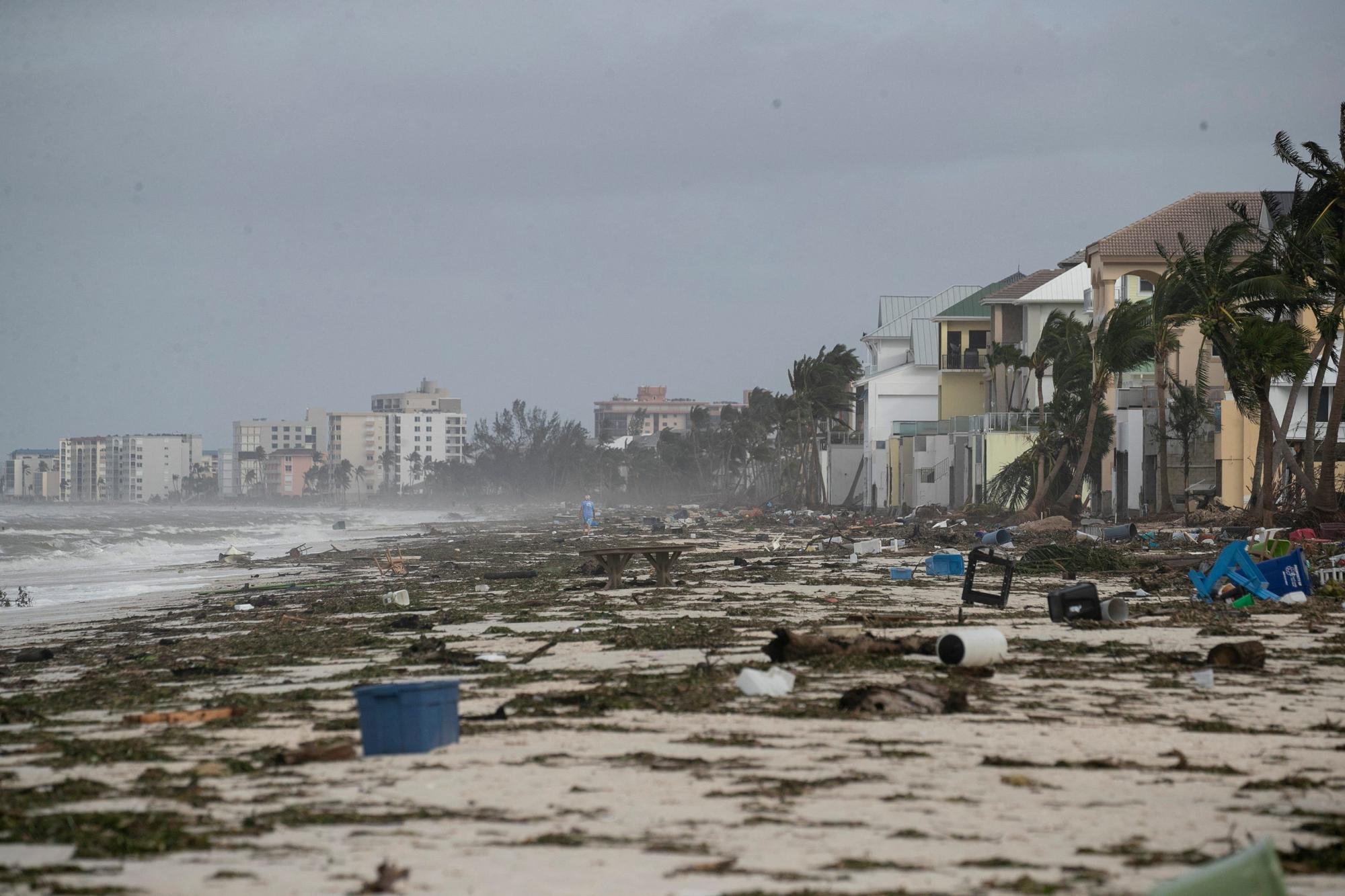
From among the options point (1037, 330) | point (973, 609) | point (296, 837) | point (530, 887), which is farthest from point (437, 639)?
point (1037, 330)

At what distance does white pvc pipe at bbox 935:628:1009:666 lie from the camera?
11.7 meters

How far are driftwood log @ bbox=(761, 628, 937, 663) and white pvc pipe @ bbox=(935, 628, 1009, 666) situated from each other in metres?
0.65

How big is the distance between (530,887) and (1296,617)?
488 inches

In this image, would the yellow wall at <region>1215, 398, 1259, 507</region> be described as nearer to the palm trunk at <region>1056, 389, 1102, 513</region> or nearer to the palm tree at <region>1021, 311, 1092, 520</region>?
the palm trunk at <region>1056, 389, 1102, 513</region>

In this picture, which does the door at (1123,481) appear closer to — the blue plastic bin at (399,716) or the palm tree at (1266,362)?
the palm tree at (1266,362)

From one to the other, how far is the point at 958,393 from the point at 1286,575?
183 feet

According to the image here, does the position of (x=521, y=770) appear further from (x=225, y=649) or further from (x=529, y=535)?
(x=529, y=535)

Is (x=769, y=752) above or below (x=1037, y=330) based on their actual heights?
below

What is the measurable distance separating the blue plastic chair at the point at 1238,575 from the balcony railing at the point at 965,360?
53.2 meters

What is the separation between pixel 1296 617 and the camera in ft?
50.1

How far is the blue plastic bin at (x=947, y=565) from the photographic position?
23.5 metres

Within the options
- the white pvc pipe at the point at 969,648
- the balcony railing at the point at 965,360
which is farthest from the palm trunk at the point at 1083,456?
the white pvc pipe at the point at 969,648

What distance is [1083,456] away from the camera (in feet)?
135

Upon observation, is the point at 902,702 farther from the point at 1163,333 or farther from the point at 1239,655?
the point at 1163,333
